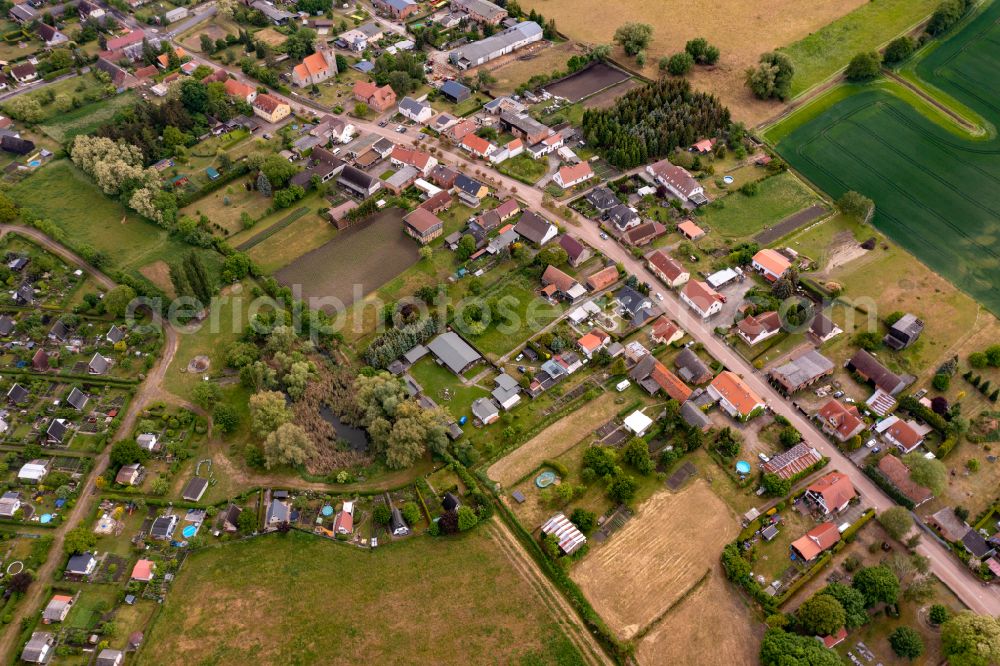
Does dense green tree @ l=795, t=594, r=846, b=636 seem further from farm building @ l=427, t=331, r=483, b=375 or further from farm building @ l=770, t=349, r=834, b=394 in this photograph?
farm building @ l=427, t=331, r=483, b=375

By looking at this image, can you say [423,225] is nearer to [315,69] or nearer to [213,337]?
[213,337]

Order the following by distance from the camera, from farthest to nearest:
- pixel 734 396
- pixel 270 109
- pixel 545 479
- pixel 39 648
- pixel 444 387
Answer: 1. pixel 270 109
2. pixel 444 387
3. pixel 734 396
4. pixel 545 479
5. pixel 39 648

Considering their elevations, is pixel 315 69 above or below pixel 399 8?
below

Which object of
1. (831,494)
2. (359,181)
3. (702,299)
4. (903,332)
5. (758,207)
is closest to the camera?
(831,494)

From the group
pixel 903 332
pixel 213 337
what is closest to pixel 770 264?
pixel 903 332

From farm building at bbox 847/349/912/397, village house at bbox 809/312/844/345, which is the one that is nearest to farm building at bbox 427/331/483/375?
village house at bbox 809/312/844/345

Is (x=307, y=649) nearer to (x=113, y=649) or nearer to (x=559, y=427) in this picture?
(x=113, y=649)

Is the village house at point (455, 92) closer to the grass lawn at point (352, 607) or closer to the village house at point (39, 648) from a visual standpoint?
the grass lawn at point (352, 607)

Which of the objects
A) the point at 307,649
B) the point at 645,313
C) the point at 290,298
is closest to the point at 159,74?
the point at 290,298
